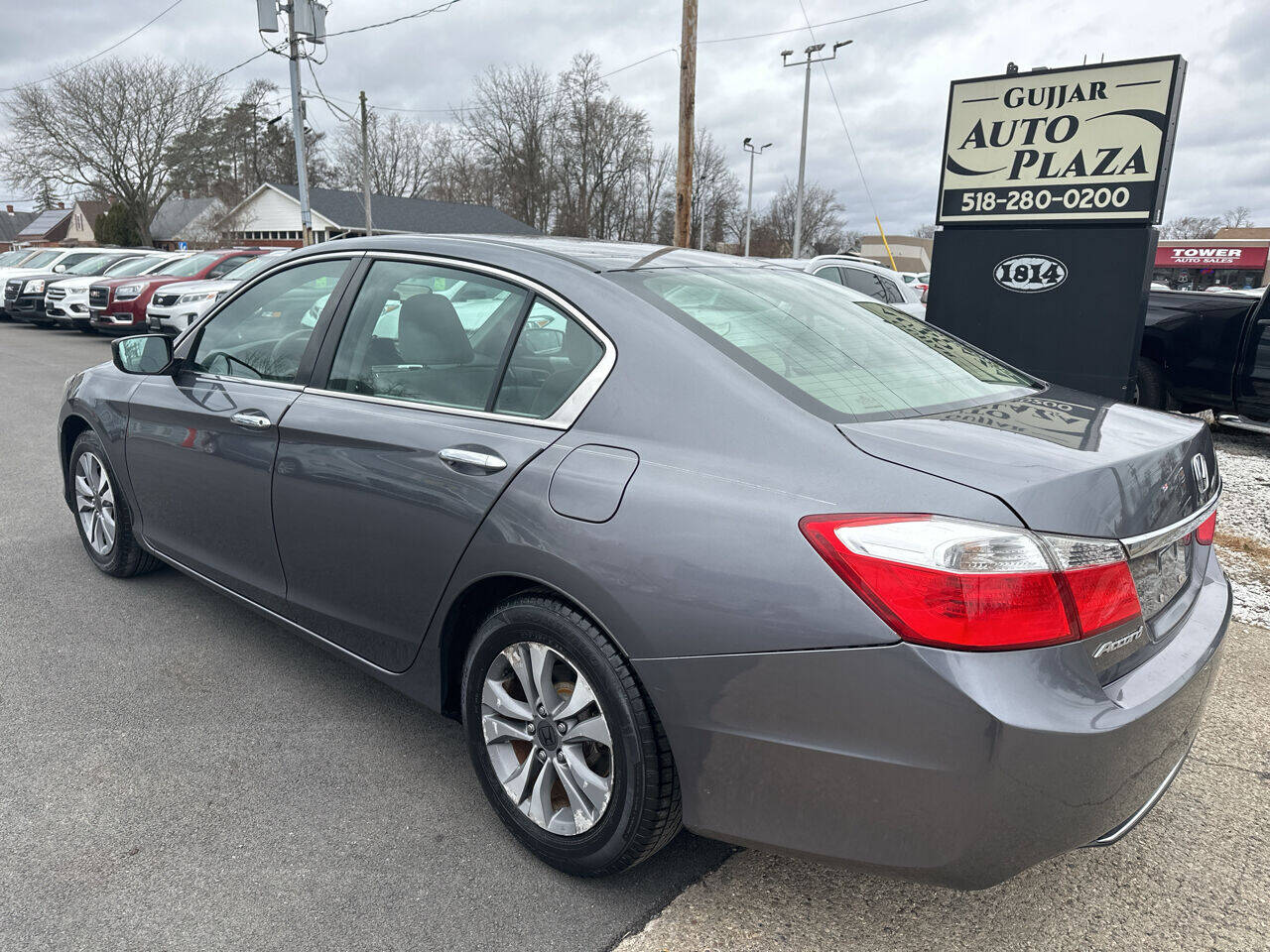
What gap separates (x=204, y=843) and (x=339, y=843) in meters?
0.35

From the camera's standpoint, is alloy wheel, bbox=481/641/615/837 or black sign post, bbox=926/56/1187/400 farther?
black sign post, bbox=926/56/1187/400

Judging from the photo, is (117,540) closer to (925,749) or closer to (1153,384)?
(925,749)

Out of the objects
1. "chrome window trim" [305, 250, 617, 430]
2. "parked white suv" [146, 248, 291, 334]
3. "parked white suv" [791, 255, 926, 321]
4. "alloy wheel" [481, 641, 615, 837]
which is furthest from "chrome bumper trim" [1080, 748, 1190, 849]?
"parked white suv" [146, 248, 291, 334]

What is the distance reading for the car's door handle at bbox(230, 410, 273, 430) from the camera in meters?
3.07

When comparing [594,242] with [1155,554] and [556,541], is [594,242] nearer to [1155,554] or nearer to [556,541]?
[556,541]

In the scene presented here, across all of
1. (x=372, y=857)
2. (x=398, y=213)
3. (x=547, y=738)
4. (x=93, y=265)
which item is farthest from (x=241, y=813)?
(x=398, y=213)

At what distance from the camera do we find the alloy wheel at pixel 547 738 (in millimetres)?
2209

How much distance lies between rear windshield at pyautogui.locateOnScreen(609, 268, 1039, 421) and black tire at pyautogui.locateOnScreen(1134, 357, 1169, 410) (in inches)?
277

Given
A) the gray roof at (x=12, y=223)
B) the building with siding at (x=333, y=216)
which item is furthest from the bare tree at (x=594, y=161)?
the gray roof at (x=12, y=223)

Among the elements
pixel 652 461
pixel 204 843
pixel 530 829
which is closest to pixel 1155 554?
pixel 652 461

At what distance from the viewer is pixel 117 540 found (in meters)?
4.21

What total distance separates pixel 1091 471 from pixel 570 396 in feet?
3.97

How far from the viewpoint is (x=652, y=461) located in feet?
6.86

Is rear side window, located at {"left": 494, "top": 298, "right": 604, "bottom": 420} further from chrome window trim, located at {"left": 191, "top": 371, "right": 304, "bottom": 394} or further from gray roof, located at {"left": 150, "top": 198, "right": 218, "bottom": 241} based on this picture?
gray roof, located at {"left": 150, "top": 198, "right": 218, "bottom": 241}
